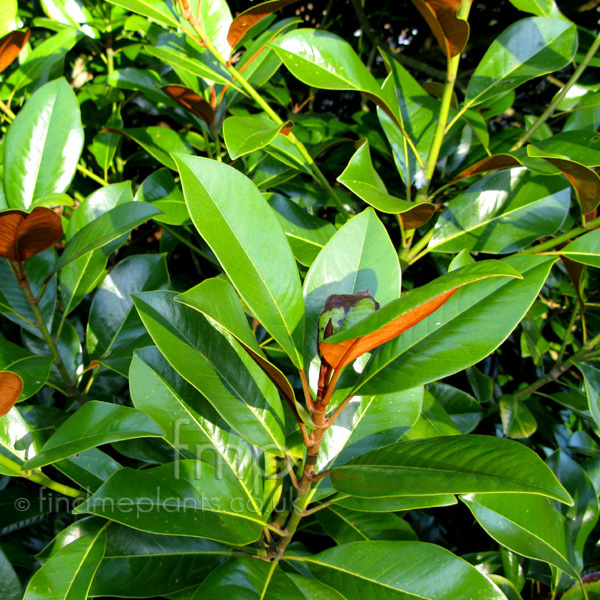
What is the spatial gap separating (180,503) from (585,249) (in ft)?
2.84

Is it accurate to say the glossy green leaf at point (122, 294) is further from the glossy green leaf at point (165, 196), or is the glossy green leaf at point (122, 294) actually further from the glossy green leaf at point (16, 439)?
the glossy green leaf at point (16, 439)

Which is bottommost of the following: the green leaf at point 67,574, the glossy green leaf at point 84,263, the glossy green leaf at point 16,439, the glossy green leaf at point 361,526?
the glossy green leaf at point 361,526

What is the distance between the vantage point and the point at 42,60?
141 cm

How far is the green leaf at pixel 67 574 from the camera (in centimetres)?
68

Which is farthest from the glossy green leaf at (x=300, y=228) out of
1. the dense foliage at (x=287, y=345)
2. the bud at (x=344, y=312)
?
the bud at (x=344, y=312)

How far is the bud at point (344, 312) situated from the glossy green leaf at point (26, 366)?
1.76 feet

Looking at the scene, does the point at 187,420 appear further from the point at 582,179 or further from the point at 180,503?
the point at 582,179

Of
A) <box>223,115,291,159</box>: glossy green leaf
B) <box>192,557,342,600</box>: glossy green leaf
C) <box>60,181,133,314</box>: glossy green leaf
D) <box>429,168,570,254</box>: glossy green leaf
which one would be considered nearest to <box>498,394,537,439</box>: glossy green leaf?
<box>429,168,570,254</box>: glossy green leaf

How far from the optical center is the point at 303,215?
1.17m

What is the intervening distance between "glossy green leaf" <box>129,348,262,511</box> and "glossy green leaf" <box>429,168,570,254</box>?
0.63 meters

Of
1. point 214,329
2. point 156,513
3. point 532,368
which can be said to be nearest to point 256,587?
point 156,513

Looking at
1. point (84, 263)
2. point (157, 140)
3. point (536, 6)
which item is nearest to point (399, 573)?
point (84, 263)

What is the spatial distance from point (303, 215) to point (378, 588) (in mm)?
756

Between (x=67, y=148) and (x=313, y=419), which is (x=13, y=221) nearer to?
(x=67, y=148)
